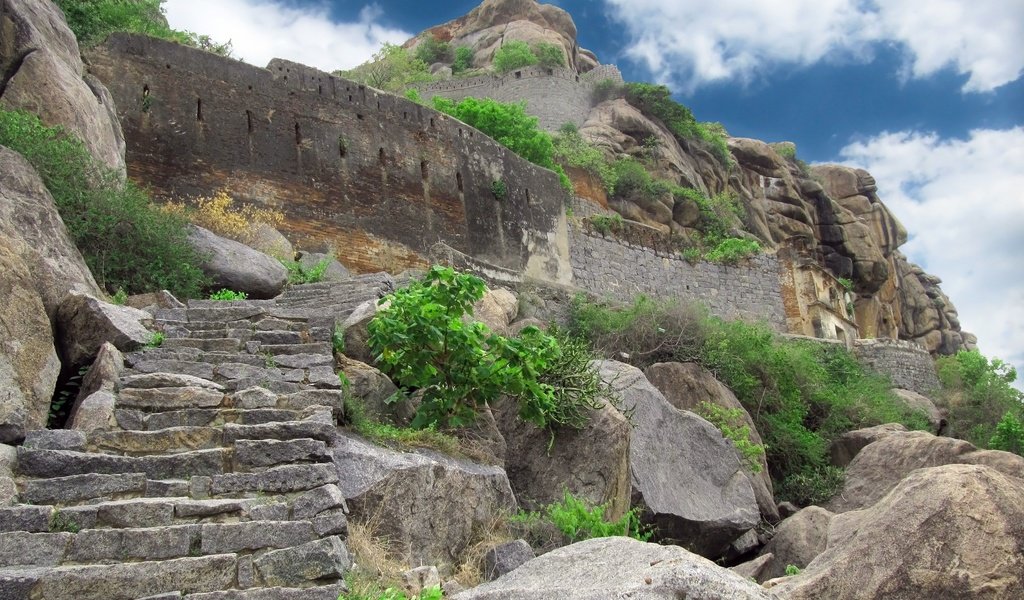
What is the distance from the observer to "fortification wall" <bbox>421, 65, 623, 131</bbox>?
34.3m

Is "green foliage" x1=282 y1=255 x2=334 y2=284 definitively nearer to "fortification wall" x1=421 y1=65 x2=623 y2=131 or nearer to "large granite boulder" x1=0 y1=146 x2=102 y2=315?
"large granite boulder" x1=0 y1=146 x2=102 y2=315

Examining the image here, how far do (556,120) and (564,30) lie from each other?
10.7m

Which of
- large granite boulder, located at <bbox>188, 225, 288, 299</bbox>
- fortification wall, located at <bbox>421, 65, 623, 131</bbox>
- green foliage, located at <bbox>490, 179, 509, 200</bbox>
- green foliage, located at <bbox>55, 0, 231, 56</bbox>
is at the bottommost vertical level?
large granite boulder, located at <bbox>188, 225, 288, 299</bbox>

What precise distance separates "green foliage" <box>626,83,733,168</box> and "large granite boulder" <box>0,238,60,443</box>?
92.1ft

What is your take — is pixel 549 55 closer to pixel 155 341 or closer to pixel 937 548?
pixel 155 341

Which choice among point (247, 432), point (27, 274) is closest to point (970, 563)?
point (247, 432)

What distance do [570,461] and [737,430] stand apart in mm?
4534

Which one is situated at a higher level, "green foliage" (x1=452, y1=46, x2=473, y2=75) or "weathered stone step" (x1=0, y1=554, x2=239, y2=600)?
"green foliage" (x1=452, y1=46, x2=473, y2=75)

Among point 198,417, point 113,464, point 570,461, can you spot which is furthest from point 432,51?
point 113,464

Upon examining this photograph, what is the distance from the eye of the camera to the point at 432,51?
42844 mm

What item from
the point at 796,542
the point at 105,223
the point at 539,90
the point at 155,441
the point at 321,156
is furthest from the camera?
the point at 539,90

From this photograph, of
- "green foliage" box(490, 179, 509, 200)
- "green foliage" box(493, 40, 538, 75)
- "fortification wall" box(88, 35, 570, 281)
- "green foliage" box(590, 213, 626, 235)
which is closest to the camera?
"fortification wall" box(88, 35, 570, 281)

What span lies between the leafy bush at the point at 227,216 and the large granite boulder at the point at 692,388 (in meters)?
5.51

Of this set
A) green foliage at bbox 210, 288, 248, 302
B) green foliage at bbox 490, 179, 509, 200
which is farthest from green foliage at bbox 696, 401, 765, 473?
green foliage at bbox 490, 179, 509, 200
